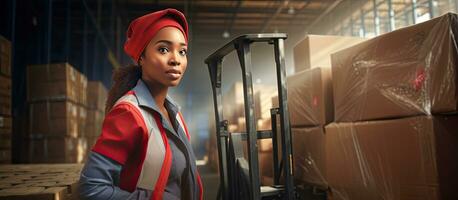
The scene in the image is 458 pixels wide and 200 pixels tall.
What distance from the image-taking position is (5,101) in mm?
4699

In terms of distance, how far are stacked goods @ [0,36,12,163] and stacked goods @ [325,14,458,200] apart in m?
4.01

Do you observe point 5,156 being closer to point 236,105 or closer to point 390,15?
point 236,105

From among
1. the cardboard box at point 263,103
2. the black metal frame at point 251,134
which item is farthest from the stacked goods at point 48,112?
the black metal frame at point 251,134

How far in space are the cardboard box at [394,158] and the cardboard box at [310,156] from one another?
119mm

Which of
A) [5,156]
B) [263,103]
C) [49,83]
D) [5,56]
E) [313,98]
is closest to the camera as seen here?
[313,98]

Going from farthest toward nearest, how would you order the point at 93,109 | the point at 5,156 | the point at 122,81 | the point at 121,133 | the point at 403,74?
the point at 93,109, the point at 5,156, the point at 403,74, the point at 122,81, the point at 121,133

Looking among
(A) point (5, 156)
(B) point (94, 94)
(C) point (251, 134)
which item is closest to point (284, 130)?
(C) point (251, 134)

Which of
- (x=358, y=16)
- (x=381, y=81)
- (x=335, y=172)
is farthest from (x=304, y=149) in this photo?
(x=358, y=16)

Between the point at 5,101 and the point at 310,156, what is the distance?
153 inches

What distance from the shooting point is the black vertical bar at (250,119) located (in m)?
2.05

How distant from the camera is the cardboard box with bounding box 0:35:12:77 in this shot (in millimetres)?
4531

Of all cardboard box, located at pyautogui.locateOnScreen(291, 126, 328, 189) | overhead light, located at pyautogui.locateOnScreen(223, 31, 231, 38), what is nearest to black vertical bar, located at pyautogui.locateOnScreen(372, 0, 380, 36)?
overhead light, located at pyautogui.locateOnScreen(223, 31, 231, 38)

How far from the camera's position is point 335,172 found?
2807 millimetres

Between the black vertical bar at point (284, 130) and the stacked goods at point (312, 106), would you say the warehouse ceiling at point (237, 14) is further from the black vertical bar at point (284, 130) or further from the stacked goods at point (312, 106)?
the black vertical bar at point (284, 130)
